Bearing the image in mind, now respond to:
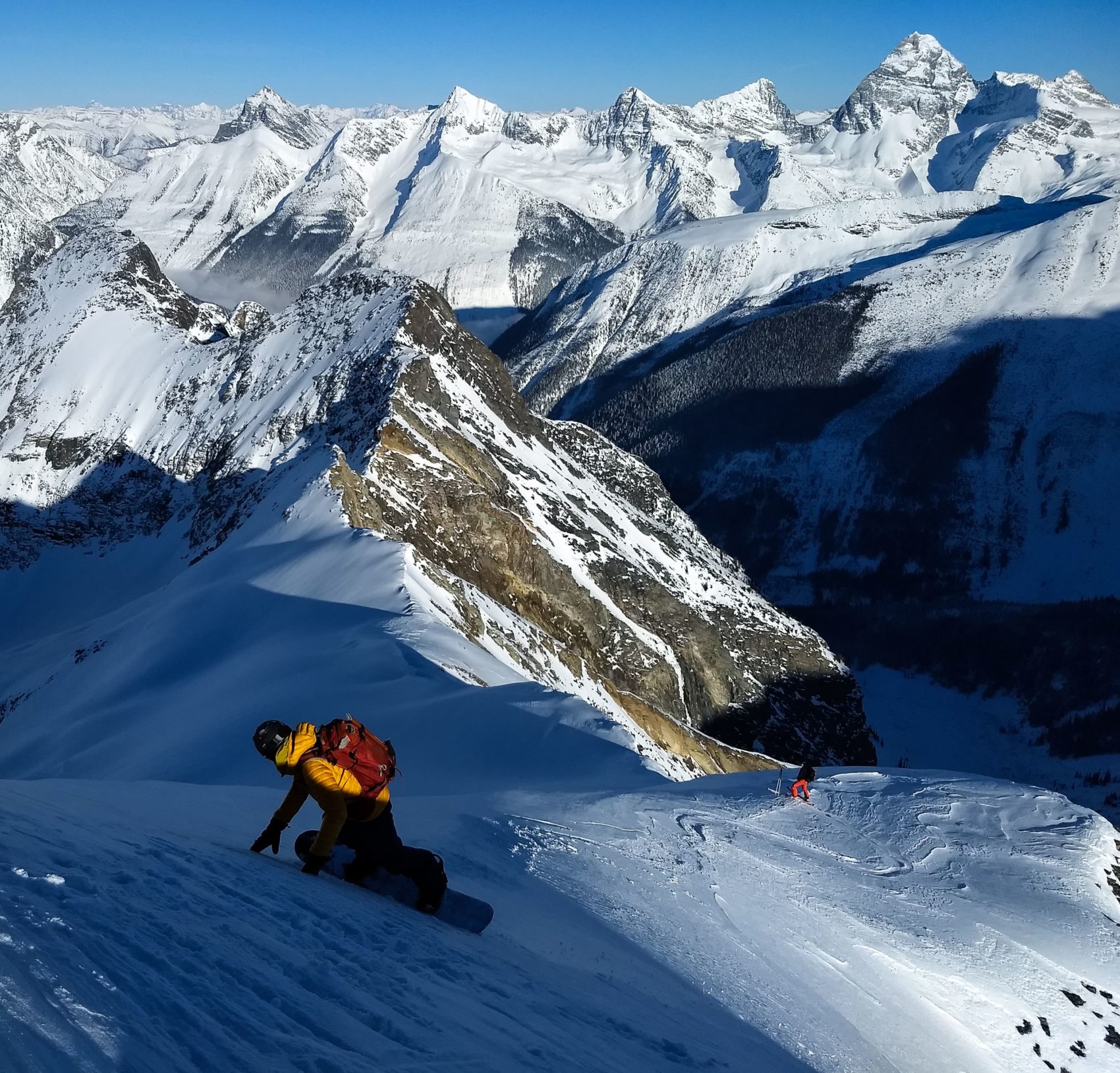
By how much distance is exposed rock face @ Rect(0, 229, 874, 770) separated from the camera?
49250 mm

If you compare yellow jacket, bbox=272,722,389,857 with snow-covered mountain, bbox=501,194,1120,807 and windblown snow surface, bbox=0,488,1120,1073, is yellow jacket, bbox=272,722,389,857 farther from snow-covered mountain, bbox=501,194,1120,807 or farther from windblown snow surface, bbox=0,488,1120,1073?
snow-covered mountain, bbox=501,194,1120,807

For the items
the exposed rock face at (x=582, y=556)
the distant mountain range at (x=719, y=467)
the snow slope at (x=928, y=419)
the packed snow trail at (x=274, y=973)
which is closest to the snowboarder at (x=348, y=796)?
the packed snow trail at (x=274, y=973)

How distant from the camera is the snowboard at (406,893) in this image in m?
10.2

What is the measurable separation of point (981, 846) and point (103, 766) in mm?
23019

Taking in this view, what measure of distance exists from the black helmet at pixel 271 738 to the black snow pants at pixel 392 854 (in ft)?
3.94

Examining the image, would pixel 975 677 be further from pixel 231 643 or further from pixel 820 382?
pixel 231 643

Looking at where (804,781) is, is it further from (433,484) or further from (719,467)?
(719,467)

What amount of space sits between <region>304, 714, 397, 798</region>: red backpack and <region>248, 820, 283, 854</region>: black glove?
1.63m

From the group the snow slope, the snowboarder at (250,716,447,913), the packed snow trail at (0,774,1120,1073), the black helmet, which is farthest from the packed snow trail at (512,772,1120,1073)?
the snow slope

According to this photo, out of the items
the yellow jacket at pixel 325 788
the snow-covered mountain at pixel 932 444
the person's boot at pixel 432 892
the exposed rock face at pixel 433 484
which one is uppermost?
the snow-covered mountain at pixel 932 444

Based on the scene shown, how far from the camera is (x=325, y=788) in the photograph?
9453mm

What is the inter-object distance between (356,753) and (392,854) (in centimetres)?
145

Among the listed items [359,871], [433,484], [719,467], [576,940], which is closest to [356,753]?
[359,871]

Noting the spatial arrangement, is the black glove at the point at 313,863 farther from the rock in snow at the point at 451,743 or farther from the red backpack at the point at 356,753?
the red backpack at the point at 356,753
